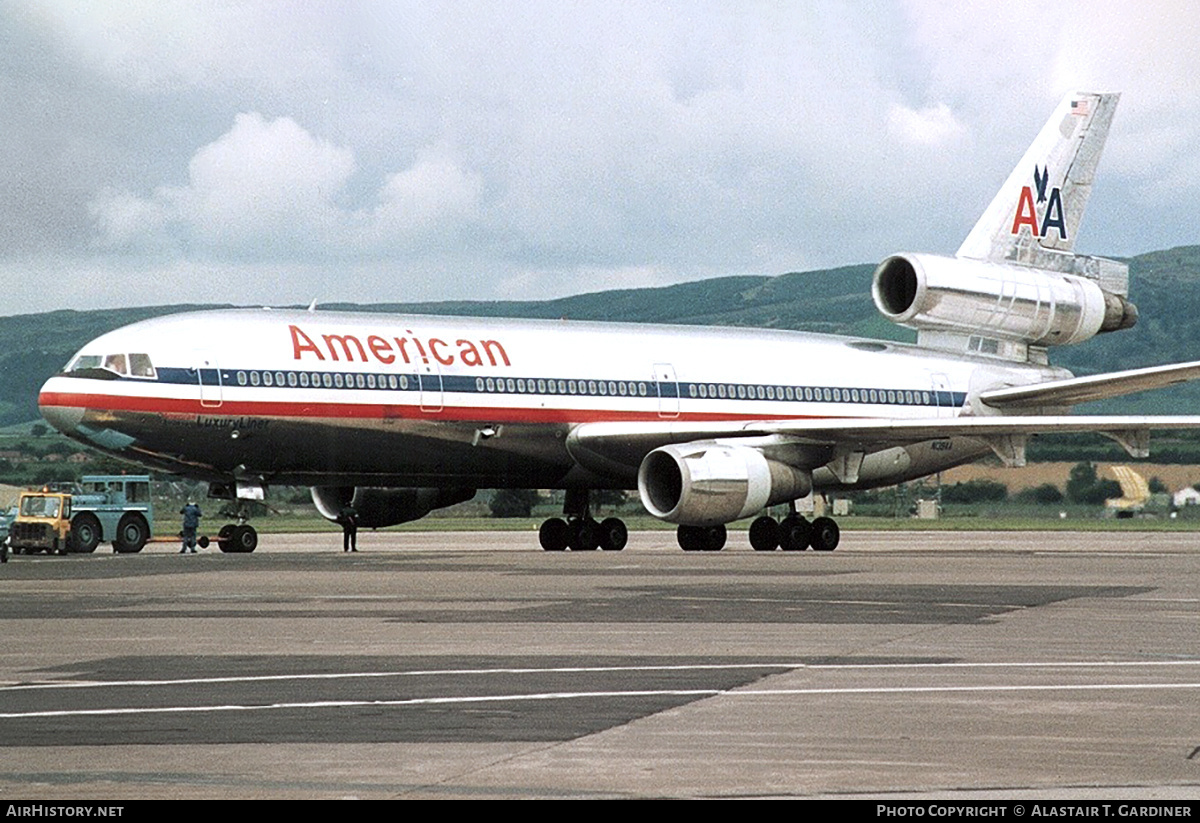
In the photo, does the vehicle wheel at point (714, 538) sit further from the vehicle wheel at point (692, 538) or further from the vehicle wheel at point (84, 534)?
the vehicle wheel at point (84, 534)

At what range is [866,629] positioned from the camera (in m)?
19.5

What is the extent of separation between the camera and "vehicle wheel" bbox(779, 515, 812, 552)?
142ft

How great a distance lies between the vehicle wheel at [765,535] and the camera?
42.9 metres

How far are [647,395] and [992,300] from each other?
938cm

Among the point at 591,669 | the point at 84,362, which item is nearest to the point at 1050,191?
the point at 84,362

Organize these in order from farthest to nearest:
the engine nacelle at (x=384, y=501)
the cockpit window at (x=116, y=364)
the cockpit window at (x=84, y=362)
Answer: the engine nacelle at (x=384, y=501)
the cockpit window at (x=84, y=362)
the cockpit window at (x=116, y=364)

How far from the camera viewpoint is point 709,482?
126 ft

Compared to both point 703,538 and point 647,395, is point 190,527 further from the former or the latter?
point 703,538

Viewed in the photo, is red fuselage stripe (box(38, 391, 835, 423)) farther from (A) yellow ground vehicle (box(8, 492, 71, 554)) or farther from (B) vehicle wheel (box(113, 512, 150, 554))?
(B) vehicle wheel (box(113, 512, 150, 554))

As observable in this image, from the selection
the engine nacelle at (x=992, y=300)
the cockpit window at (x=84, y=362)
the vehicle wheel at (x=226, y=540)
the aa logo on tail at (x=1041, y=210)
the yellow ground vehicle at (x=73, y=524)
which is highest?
the aa logo on tail at (x=1041, y=210)

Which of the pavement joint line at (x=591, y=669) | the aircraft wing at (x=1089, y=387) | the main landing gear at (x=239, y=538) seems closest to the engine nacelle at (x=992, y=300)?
the aircraft wing at (x=1089, y=387)

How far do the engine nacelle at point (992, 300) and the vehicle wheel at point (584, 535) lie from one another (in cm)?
852

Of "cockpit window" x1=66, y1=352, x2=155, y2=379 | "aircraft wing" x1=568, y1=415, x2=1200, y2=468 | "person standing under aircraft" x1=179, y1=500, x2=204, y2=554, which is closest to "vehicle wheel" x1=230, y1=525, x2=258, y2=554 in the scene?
"person standing under aircraft" x1=179, y1=500, x2=204, y2=554

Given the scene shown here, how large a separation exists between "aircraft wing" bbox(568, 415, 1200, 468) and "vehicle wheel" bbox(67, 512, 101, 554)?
1183 centimetres
